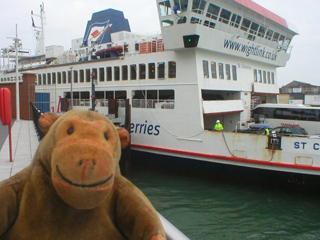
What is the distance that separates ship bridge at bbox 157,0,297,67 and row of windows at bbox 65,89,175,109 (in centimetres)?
243

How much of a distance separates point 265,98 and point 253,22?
620cm

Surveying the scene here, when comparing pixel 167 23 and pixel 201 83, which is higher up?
pixel 167 23

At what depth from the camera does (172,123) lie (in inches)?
467

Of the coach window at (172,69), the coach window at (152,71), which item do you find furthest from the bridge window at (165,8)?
the coach window at (152,71)

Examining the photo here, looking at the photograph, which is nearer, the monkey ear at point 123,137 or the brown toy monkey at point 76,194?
the brown toy monkey at point 76,194

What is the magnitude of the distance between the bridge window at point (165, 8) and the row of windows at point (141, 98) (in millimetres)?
3323

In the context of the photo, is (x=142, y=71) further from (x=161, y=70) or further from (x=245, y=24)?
(x=245, y=24)

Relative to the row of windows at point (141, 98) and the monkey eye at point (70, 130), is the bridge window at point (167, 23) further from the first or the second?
the monkey eye at point (70, 130)

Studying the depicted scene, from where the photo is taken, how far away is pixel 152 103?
12805mm

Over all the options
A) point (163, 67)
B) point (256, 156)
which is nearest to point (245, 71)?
point (163, 67)

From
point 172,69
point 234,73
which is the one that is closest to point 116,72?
point 172,69

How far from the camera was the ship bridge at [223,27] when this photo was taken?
11.3 metres

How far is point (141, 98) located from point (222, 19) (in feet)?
17.4

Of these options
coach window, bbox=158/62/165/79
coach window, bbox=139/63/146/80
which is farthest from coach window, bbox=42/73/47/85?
coach window, bbox=158/62/165/79
